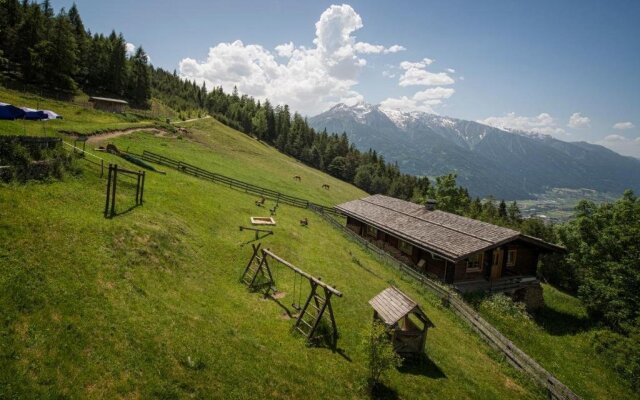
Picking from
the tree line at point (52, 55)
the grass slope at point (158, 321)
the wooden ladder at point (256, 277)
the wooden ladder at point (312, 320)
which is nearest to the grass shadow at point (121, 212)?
the grass slope at point (158, 321)

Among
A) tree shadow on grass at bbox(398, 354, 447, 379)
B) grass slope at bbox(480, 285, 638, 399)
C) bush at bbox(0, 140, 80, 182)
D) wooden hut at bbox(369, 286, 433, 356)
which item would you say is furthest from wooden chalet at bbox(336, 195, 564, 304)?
bush at bbox(0, 140, 80, 182)

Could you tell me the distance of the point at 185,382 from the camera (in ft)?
33.7

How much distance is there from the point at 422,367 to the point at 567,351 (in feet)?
51.8

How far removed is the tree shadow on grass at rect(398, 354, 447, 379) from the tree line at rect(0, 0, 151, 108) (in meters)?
78.0

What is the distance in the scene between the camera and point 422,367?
1558 centimetres

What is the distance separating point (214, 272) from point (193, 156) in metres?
40.8

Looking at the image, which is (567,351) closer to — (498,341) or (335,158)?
(498,341)

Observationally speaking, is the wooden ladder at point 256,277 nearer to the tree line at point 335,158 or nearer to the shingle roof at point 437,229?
the shingle roof at point 437,229

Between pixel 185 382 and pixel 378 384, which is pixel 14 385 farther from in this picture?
pixel 378 384

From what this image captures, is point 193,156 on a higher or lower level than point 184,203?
higher

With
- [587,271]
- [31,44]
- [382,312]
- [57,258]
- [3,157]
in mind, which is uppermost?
[31,44]

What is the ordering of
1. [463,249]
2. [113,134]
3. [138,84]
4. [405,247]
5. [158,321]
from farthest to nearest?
[138,84] → [113,134] → [405,247] → [463,249] → [158,321]

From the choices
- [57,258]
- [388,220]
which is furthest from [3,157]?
[388,220]

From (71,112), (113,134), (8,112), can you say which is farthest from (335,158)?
(8,112)
